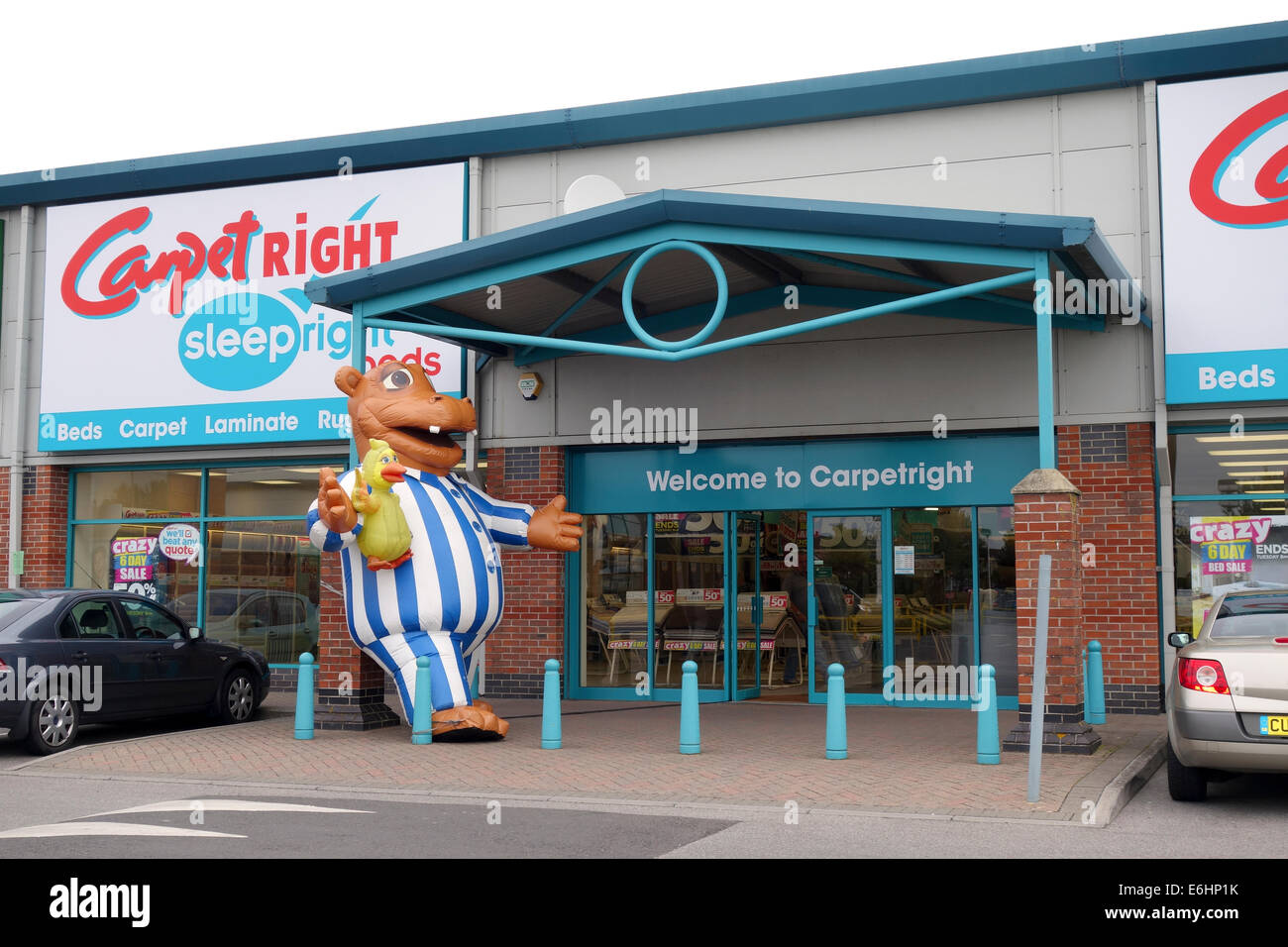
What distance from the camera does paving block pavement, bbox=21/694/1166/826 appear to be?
29.5ft

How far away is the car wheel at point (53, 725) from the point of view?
37.7ft

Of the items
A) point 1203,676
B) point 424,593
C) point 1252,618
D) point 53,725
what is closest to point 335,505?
point 424,593

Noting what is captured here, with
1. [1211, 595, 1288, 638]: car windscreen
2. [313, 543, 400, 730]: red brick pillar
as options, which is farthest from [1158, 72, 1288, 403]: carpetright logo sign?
[313, 543, 400, 730]: red brick pillar

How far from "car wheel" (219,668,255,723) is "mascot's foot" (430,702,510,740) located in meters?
3.41

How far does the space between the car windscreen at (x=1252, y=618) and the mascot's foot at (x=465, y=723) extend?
19.9 feet

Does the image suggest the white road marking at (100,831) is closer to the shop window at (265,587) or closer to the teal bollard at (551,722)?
the teal bollard at (551,722)

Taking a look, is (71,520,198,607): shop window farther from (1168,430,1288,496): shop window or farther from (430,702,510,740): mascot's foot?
(1168,430,1288,496): shop window

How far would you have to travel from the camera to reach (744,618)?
15.8m

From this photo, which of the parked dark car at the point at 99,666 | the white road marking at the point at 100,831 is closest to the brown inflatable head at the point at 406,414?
the parked dark car at the point at 99,666

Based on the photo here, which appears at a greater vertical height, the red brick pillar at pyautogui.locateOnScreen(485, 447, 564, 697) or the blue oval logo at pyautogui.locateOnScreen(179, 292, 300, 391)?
the blue oval logo at pyautogui.locateOnScreen(179, 292, 300, 391)

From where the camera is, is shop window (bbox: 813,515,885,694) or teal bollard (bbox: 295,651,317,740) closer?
teal bollard (bbox: 295,651,317,740)

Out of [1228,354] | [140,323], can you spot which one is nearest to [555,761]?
[1228,354]

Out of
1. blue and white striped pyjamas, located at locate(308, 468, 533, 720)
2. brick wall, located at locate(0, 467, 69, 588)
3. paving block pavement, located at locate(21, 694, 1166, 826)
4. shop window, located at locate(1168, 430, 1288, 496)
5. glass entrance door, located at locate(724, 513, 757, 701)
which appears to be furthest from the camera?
brick wall, located at locate(0, 467, 69, 588)
